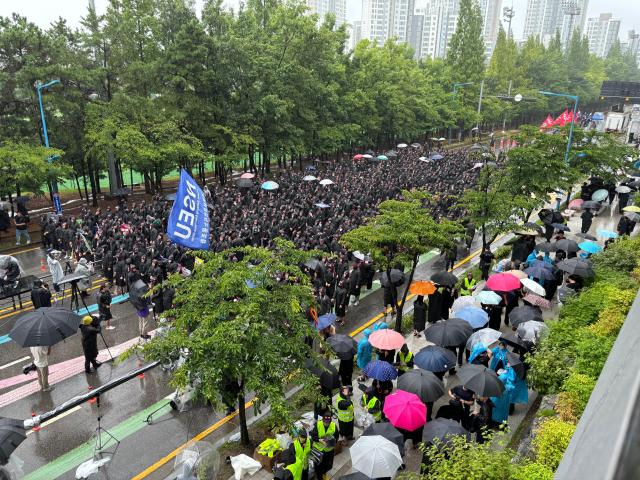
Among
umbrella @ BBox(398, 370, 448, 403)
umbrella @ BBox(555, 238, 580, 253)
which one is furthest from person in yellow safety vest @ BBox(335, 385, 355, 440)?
umbrella @ BBox(555, 238, 580, 253)

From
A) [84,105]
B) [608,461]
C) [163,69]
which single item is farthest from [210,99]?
[608,461]

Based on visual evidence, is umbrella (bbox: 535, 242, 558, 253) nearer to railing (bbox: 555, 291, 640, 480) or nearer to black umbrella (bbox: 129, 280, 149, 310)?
black umbrella (bbox: 129, 280, 149, 310)

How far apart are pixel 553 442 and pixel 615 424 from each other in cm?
671

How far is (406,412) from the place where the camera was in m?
8.84

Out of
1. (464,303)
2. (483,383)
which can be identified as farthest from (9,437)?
(464,303)

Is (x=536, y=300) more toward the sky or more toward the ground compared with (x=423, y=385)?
more toward the ground

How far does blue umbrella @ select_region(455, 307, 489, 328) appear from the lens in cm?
1260

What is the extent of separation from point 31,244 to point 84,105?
29.2 ft

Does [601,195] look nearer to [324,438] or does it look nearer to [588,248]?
[588,248]

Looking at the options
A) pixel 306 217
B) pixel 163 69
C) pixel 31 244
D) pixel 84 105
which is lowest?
pixel 31 244

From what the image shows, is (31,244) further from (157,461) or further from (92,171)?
(157,461)

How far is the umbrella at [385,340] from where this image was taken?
35.3 feet

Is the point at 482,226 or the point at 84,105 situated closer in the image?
the point at 482,226

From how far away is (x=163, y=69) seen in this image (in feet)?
99.6
